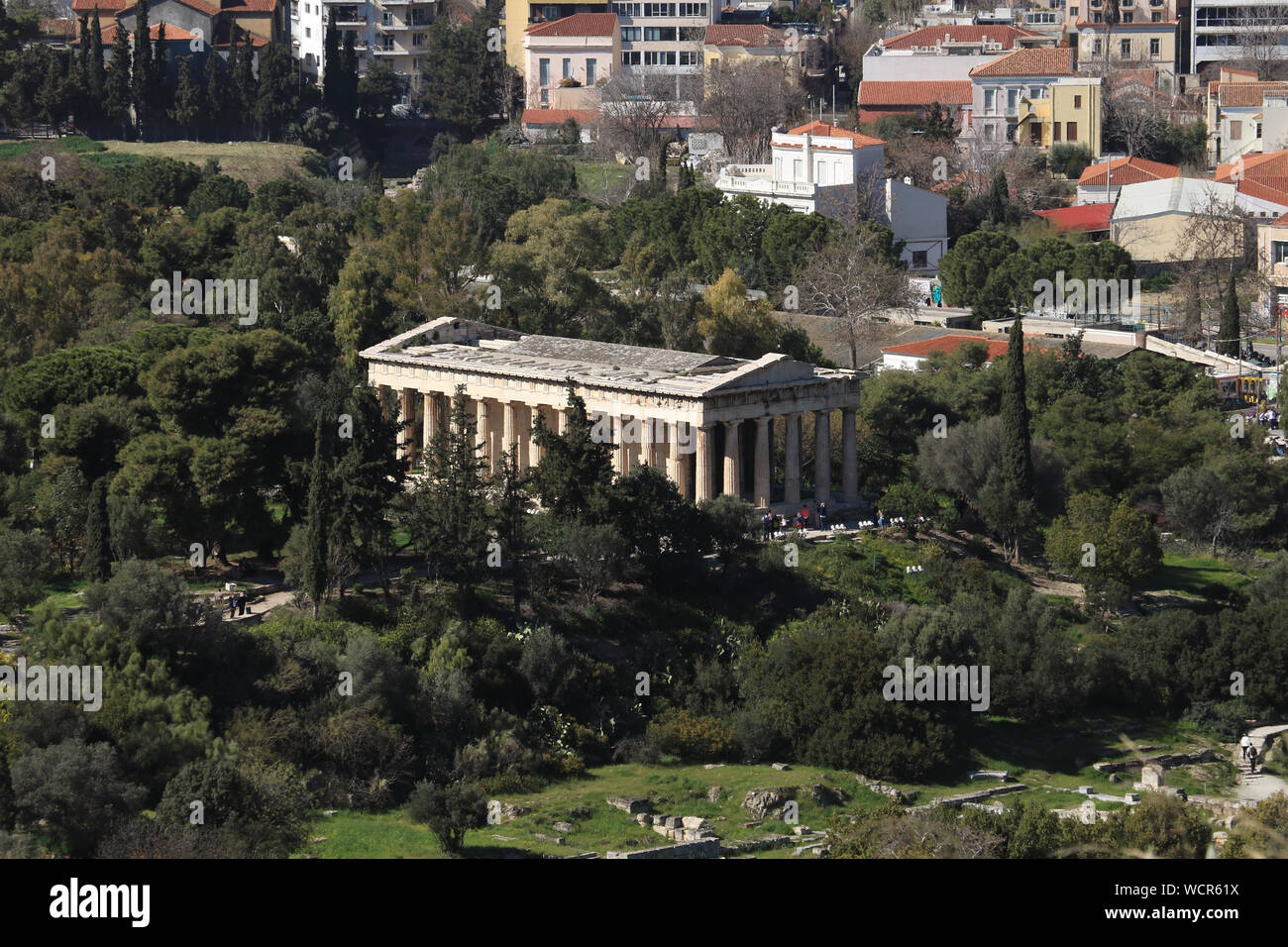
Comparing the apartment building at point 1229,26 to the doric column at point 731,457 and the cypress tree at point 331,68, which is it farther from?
the doric column at point 731,457

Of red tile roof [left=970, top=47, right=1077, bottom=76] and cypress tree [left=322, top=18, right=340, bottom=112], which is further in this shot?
cypress tree [left=322, top=18, right=340, bottom=112]

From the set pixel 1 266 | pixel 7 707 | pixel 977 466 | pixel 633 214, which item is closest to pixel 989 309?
pixel 633 214

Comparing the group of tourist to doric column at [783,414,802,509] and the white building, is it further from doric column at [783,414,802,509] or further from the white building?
the white building

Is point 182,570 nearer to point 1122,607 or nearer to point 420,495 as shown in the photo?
point 420,495

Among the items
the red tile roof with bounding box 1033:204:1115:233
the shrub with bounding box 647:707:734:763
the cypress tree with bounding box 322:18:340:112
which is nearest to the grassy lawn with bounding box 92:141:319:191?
the cypress tree with bounding box 322:18:340:112

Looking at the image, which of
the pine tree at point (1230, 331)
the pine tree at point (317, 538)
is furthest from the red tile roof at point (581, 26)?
the pine tree at point (317, 538)

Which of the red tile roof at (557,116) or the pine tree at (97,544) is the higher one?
the red tile roof at (557,116)

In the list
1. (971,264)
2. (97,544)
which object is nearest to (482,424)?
(97,544)
